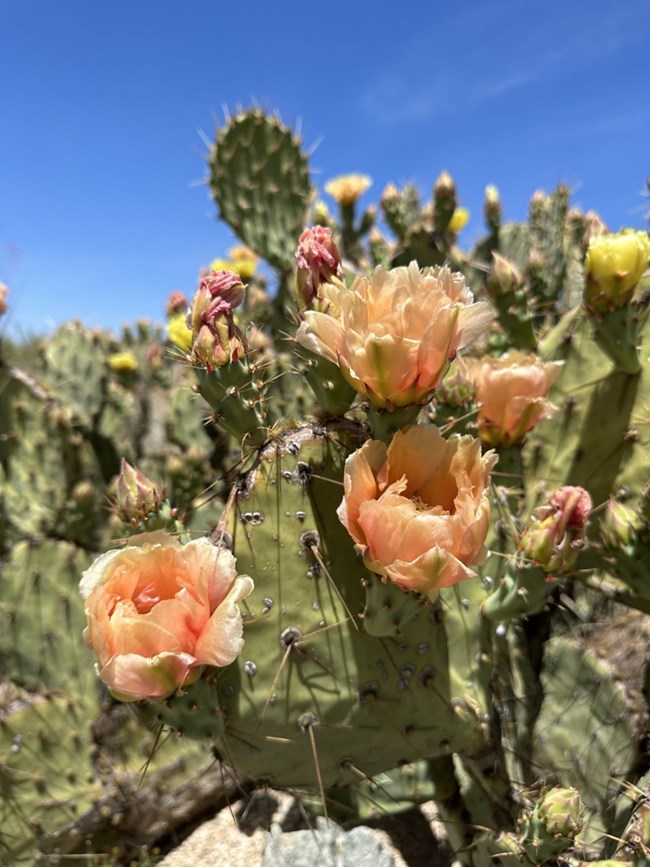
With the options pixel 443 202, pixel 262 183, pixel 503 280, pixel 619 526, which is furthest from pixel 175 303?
pixel 619 526

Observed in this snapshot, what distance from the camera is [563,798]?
1.01 m

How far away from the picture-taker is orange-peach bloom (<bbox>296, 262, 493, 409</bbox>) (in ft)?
2.72

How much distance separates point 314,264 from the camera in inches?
40.0

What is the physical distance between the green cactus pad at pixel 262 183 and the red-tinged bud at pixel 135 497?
1.95 meters

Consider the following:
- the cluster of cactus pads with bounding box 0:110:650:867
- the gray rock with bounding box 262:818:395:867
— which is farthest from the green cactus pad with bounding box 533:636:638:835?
the gray rock with bounding box 262:818:395:867

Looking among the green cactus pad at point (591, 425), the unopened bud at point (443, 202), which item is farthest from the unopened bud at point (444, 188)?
the green cactus pad at point (591, 425)

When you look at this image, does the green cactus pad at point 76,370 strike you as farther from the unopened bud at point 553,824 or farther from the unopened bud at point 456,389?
the unopened bud at point 553,824

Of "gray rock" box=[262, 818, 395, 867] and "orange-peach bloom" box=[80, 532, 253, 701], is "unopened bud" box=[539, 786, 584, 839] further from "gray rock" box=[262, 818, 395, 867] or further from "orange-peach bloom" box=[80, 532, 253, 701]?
"orange-peach bloom" box=[80, 532, 253, 701]

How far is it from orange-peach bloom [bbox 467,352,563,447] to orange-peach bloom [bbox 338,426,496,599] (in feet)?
1.44

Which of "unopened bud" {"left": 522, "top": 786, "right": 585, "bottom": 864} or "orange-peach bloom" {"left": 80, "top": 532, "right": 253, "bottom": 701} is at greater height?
"orange-peach bloom" {"left": 80, "top": 532, "right": 253, "bottom": 701}

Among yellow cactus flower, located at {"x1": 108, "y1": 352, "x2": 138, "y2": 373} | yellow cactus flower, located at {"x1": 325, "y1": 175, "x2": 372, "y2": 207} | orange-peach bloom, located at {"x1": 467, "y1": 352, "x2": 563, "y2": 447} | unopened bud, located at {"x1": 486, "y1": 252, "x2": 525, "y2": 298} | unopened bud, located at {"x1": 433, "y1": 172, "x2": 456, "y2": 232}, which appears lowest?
orange-peach bloom, located at {"x1": 467, "y1": 352, "x2": 563, "y2": 447}

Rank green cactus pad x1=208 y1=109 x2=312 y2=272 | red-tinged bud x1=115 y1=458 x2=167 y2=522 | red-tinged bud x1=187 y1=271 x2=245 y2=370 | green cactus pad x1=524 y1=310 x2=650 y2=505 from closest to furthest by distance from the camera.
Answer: red-tinged bud x1=187 y1=271 x2=245 y2=370
red-tinged bud x1=115 y1=458 x2=167 y2=522
green cactus pad x1=524 y1=310 x2=650 y2=505
green cactus pad x1=208 y1=109 x2=312 y2=272

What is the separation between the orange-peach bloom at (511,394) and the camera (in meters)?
1.26

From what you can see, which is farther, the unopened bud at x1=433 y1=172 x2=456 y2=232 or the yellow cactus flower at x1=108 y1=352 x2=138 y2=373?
the yellow cactus flower at x1=108 y1=352 x2=138 y2=373
